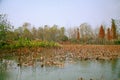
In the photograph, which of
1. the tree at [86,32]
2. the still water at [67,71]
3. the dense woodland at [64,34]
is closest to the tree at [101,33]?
the dense woodland at [64,34]

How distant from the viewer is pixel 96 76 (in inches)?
100

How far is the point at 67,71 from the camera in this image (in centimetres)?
269

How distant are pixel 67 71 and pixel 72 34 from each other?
1.64 feet

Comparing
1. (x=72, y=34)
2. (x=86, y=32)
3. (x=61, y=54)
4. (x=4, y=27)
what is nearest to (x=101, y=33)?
(x=86, y=32)

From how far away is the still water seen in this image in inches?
99.2

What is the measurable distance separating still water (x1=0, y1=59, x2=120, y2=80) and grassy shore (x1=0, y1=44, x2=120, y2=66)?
0.08 metres

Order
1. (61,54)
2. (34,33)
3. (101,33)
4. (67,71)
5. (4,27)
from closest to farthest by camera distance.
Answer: (67,71), (101,33), (34,33), (61,54), (4,27)

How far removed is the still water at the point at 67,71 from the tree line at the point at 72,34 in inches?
10.7

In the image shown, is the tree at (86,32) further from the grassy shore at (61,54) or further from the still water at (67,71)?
the still water at (67,71)

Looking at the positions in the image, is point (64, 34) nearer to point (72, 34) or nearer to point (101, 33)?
point (72, 34)

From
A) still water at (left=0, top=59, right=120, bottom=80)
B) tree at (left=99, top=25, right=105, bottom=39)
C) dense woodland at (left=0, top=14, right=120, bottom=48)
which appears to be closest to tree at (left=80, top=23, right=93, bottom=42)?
dense woodland at (left=0, top=14, right=120, bottom=48)

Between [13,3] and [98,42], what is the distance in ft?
3.96

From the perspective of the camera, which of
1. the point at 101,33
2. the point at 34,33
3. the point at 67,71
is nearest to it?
the point at 67,71

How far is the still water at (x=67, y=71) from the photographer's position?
8.27 ft
